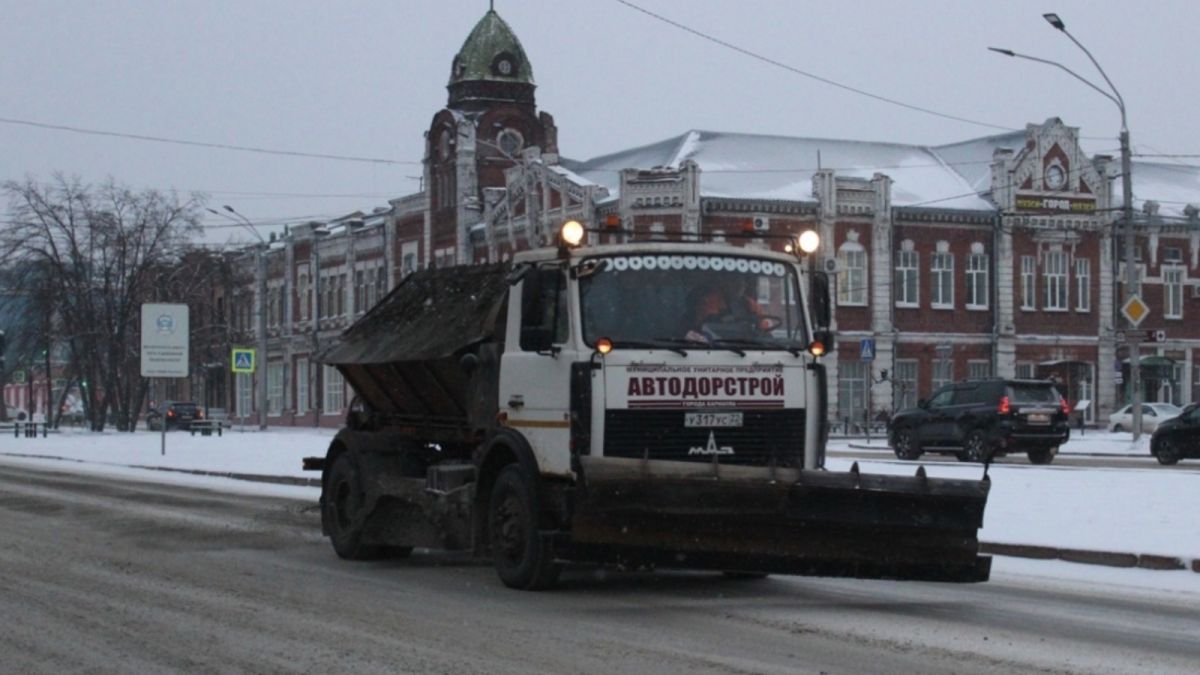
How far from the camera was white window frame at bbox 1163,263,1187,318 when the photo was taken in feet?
232

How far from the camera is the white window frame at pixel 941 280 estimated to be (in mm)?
67062

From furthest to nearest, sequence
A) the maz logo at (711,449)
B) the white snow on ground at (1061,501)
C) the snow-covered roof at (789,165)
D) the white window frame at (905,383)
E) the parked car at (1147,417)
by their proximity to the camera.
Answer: the white window frame at (905,383) < the snow-covered roof at (789,165) < the parked car at (1147,417) < the white snow on ground at (1061,501) < the maz logo at (711,449)

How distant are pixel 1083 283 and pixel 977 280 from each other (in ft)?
15.9

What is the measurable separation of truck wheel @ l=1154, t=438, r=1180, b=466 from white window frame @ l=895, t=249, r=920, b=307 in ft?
97.7

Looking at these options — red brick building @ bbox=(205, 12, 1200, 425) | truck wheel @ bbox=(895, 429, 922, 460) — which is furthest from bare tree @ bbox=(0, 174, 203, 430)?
truck wheel @ bbox=(895, 429, 922, 460)

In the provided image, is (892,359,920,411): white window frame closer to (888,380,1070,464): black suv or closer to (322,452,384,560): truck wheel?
(888,380,1070,464): black suv

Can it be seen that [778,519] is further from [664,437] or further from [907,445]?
[907,445]

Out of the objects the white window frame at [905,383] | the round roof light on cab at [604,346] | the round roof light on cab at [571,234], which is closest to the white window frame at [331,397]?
the white window frame at [905,383]

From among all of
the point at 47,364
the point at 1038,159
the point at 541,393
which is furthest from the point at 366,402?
the point at 47,364

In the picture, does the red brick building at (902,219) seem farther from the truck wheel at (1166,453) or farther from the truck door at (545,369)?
the truck door at (545,369)

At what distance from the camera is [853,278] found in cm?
6538

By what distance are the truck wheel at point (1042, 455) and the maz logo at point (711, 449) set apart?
79.3 feet

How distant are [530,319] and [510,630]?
277 centimetres

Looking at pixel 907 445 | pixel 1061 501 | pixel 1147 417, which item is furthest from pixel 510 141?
pixel 1061 501
